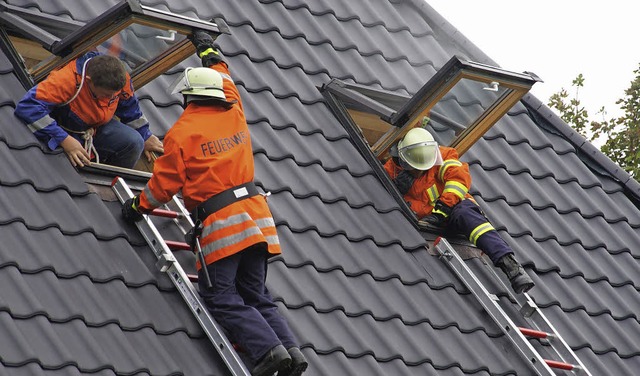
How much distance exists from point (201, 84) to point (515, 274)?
2.43 metres

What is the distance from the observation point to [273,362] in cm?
633

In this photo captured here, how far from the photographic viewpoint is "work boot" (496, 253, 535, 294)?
8.15 meters

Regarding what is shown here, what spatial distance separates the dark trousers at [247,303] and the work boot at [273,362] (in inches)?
1.1

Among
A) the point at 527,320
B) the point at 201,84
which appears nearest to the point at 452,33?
the point at 527,320

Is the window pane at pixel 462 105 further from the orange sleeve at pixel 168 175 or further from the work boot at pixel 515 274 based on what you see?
the orange sleeve at pixel 168 175

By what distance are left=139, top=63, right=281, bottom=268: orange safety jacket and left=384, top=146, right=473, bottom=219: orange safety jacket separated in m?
1.95

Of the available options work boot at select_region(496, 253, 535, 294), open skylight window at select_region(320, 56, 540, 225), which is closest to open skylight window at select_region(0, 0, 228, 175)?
open skylight window at select_region(320, 56, 540, 225)

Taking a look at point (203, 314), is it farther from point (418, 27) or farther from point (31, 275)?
point (418, 27)

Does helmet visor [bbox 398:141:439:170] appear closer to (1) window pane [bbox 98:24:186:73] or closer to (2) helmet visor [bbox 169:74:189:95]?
(1) window pane [bbox 98:24:186:73]

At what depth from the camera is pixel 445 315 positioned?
25.2 feet

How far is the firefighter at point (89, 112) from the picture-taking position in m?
7.05

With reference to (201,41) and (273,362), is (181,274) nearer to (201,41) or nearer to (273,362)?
(273,362)

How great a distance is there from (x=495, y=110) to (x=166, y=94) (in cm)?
217

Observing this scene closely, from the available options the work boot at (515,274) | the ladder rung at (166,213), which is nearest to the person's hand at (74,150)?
the ladder rung at (166,213)
